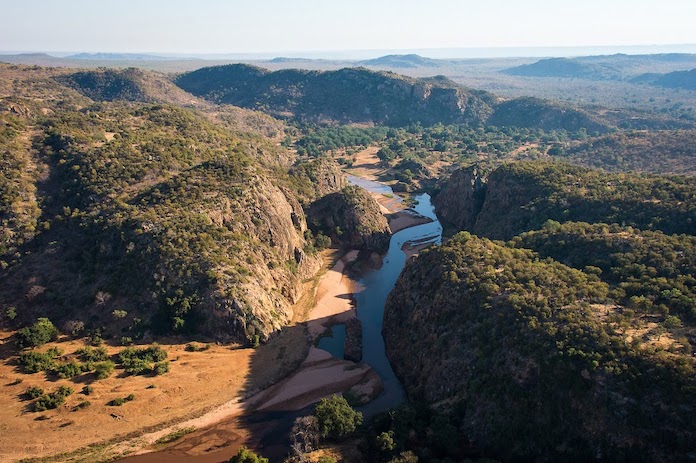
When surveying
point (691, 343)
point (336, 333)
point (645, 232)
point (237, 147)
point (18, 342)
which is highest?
point (237, 147)

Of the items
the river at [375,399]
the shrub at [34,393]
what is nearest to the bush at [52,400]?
the shrub at [34,393]

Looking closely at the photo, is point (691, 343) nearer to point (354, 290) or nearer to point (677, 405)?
point (677, 405)

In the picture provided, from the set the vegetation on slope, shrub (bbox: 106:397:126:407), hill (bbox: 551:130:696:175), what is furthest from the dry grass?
hill (bbox: 551:130:696:175)

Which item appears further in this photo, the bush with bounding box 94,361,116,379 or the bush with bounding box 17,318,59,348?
the bush with bounding box 17,318,59,348

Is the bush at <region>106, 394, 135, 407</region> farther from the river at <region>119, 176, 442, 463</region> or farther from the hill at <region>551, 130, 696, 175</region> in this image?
the hill at <region>551, 130, 696, 175</region>

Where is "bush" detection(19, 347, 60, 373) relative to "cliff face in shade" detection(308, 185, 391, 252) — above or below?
below

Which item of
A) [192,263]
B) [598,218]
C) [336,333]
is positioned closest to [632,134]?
[598,218]

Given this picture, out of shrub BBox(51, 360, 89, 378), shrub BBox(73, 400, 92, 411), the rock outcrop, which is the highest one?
shrub BBox(51, 360, 89, 378)
